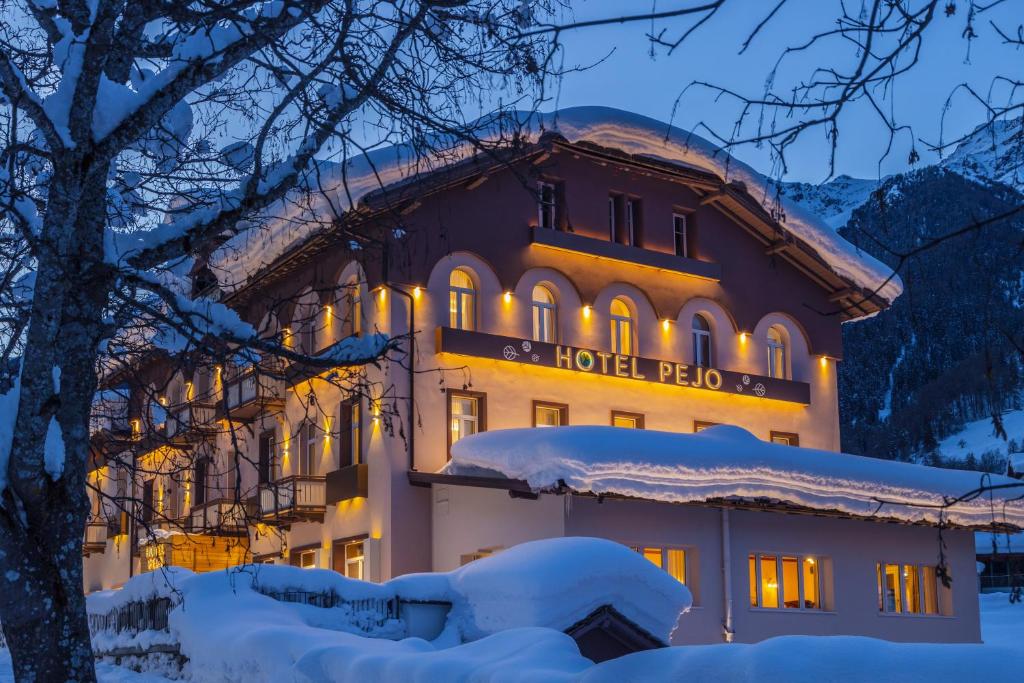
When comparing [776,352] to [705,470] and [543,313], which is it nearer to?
[543,313]

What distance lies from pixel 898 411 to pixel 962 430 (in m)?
6.93

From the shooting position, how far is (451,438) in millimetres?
26891

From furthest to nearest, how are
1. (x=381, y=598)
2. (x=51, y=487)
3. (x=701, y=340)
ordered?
1. (x=701, y=340)
2. (x=381, y=598)
3. (x=51, y=487)

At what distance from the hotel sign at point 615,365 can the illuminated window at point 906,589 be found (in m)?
5.23

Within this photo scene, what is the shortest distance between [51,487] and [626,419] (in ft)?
75.0

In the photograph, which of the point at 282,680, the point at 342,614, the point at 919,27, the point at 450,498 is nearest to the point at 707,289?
the point at 450,498

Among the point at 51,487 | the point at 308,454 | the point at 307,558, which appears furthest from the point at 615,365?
the point at 51,487

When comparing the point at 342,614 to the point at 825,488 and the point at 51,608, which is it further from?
the point at 825,488

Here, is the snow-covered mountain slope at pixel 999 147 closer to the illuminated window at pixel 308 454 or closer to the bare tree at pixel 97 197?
the bare tree at pixel 97 197

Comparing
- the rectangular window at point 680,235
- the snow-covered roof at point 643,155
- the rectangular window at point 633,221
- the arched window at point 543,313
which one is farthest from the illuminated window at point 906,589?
the rectangular window at point 633,221

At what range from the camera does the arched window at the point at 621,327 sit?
1189 inches

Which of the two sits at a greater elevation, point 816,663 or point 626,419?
point 626,419

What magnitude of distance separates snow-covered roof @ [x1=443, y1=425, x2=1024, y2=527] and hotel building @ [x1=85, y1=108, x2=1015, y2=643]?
2.26ft

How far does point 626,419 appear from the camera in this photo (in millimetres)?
29469
